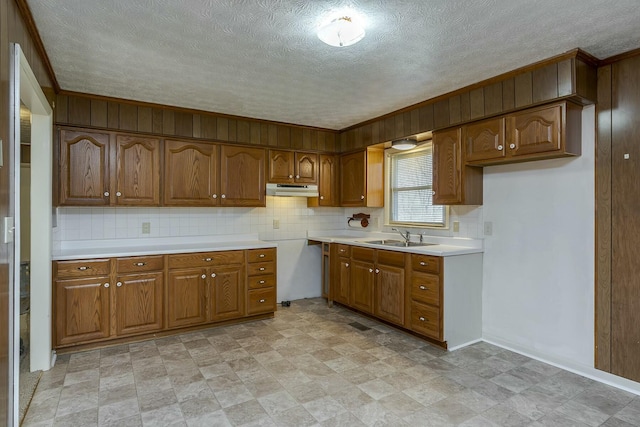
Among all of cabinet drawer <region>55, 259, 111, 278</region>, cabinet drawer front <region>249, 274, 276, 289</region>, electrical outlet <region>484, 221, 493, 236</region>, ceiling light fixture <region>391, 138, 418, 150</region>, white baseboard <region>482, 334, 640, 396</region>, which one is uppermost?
ceiling light fixture <region>391, 138, 418, 150</region>

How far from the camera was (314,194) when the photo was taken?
4.61 metres

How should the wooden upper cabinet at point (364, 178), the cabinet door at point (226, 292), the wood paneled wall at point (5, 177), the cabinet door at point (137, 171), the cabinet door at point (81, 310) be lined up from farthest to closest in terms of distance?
1. the wooden upper cabinet at point (364, 178)
2. the cabinet door at point (226, 292)
3. the cabinet door at point (137, 171)
4. the cabinet door at point (81, 310)
5. the wood paneled wall at point (5, 177)

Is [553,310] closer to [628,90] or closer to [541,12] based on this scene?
[628,90]

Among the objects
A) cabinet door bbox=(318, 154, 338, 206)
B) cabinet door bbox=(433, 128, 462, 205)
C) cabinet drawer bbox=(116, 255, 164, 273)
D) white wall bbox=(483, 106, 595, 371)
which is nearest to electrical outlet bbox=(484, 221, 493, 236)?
white wall bbox=(483, 106, 595, 371)

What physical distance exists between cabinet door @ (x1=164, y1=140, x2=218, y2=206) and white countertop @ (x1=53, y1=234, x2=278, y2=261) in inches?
19.3

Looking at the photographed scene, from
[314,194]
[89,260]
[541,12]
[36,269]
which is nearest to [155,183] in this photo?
[89,260]

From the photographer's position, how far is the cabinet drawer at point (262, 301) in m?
3.92

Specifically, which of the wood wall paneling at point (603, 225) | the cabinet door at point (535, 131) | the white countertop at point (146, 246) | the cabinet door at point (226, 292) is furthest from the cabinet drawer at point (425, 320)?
the cabinet door at point (226, 292)

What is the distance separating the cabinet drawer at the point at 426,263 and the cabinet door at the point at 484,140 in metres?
0.94

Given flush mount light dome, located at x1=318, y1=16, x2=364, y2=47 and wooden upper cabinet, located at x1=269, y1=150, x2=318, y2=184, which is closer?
flush mount light dome, located at x1=318, y1=16, x2=364, y2=47

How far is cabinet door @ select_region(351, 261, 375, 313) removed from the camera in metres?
3.93

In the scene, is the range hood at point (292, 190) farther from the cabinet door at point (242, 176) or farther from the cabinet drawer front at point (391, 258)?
the cabinet drawer front at point (391, 258)

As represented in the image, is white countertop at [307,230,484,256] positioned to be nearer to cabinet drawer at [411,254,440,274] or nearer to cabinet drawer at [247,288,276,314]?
cabinet drawer at [411,254,440,274]

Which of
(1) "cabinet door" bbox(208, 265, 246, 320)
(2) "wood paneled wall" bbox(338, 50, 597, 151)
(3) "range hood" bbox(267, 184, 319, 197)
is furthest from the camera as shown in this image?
(3) "range hood" bbox(267, 184, 319, 197)
